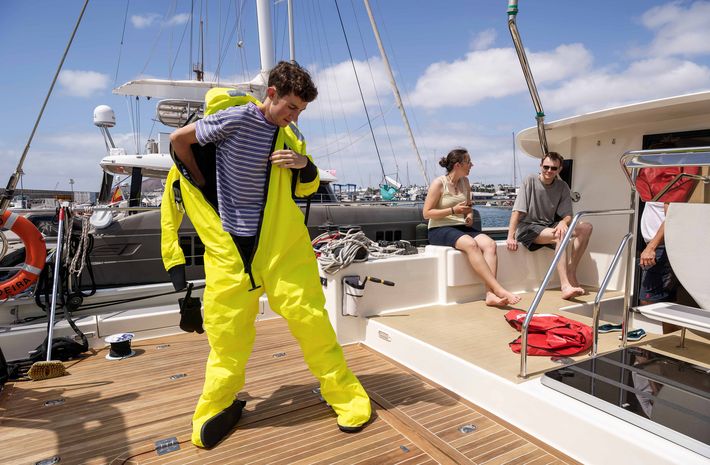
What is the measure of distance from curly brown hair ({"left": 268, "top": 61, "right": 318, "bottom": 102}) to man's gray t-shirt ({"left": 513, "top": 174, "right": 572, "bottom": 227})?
272 cm

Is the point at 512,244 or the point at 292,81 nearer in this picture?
the point at 292,81

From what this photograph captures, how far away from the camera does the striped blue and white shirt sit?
1.96m

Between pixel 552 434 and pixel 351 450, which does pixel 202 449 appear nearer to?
pixel 351 450

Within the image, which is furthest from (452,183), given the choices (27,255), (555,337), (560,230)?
(27,255)

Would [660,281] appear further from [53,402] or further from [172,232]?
[53,402]

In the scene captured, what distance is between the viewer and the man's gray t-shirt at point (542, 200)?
4.07m

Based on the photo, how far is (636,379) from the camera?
85.9 inches

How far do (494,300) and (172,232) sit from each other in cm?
255

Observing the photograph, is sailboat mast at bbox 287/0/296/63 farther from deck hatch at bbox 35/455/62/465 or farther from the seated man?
deck hatch at bbox 35/455/62/465

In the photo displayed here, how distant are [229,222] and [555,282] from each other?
3.53 meters

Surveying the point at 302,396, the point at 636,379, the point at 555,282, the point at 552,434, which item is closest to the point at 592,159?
the point at 555,282

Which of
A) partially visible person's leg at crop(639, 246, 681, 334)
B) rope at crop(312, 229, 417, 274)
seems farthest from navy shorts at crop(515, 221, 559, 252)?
rope at crop(312, 229, 417, 274)

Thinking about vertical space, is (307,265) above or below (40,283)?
above

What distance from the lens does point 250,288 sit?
2.06 meters
